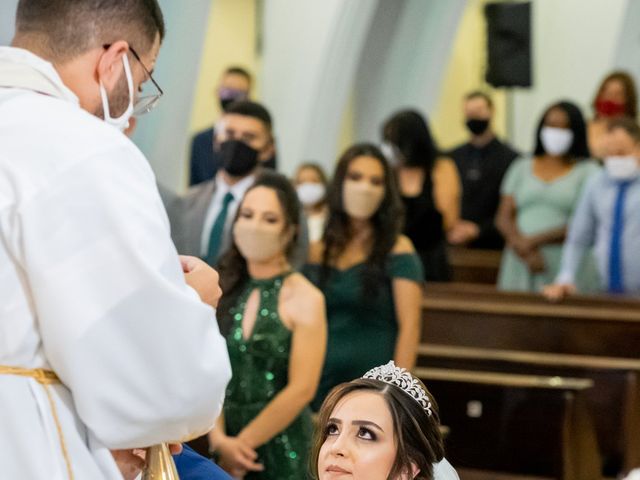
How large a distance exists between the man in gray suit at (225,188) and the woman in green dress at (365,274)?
1.33 ft

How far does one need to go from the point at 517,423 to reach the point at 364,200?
175 centimetres

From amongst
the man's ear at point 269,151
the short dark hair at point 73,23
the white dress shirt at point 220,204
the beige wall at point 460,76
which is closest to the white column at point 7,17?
the short dark hair at point 73,23

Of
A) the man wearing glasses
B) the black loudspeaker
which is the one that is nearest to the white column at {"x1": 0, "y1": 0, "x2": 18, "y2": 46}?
the man wearing glasses

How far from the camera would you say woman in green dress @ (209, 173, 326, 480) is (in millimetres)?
5180

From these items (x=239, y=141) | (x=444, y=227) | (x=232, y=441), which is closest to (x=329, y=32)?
(x=444, y=227)

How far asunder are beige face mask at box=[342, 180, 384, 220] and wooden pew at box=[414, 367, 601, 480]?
1394 mm

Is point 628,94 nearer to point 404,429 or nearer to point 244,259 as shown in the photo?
point 244,259

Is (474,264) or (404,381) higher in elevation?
(404,381)

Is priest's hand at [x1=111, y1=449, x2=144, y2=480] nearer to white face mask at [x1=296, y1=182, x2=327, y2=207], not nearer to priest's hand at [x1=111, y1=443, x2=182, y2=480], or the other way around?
priest's hand at [x1=111, y1=443, x2=182, y2=480]

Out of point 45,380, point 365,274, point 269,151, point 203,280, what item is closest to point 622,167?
point 269,151

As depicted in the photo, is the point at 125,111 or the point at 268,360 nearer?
the point at 125,111

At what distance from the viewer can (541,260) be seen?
9094 mm

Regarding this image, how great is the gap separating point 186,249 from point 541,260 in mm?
3701

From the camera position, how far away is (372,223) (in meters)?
6.42
